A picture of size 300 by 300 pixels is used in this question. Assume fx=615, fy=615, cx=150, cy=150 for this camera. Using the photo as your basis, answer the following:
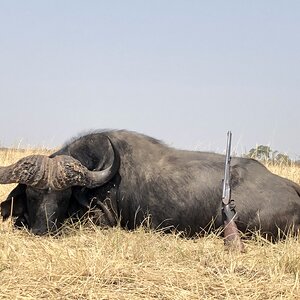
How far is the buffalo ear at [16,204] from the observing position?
21.7 ft

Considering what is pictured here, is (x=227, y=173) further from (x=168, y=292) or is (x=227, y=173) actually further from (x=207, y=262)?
(x=168, y=292)

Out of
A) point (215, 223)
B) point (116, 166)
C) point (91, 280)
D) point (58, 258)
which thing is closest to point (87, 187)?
point (116, 166)

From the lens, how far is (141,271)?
427 centimetres

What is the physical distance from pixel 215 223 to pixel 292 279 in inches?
90.6

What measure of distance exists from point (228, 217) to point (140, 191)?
3.51 ft

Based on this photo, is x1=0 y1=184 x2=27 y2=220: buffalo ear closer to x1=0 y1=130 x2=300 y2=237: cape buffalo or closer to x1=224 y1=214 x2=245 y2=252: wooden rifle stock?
x1=0 y1=130 x2=300 y2=237: cape buffalo

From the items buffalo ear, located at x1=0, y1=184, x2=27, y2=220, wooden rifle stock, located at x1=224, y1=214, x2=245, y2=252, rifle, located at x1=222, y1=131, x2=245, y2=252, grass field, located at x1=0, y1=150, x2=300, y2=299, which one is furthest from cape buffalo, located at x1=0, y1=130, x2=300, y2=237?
grass field, located at x1=0, y1=150, x2=300, y2=299

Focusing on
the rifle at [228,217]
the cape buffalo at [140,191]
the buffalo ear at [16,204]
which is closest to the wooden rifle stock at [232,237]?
the rifle at [228,217]

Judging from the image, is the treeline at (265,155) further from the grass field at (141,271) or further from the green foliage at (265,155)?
the grass field at (141,271)

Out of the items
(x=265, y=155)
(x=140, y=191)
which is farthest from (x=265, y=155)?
(x=140, y=191)

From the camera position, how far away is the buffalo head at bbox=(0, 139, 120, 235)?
6305 millimetres

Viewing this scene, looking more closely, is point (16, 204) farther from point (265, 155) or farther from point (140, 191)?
point (265, 155)

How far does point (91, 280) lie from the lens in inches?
156

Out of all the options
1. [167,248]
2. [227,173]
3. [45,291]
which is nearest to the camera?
[45,291]
